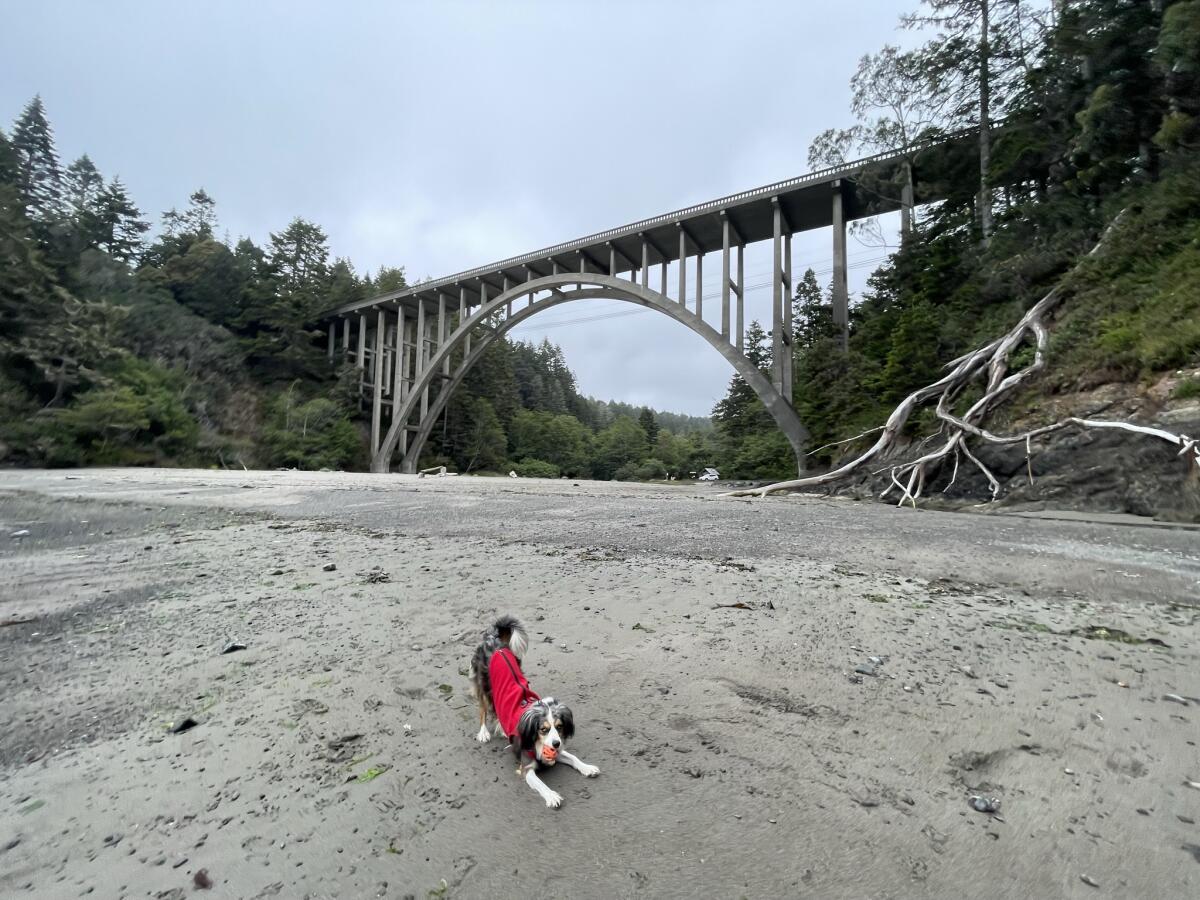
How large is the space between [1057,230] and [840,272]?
7.56m

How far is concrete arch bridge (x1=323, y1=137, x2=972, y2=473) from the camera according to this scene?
20.0m

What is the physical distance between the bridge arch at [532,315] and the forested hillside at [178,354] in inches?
180

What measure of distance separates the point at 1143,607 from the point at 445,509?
7.80 metres

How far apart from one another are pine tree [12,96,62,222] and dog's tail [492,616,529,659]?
5227cm

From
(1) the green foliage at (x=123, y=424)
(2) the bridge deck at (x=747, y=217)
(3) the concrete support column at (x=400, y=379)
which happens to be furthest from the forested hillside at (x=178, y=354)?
(2) the bridge deck at (x=747, y=217)

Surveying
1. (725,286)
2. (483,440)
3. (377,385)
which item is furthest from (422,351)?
(725,286)

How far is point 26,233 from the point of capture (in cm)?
2853

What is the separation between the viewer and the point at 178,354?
115ft

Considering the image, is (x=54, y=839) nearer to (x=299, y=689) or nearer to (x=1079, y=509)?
(x=299, y=689)

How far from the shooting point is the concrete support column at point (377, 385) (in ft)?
123

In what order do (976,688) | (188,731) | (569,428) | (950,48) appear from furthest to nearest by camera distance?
1. (569,428)
2. (950,48)
3. (976,688)
4. (188,731)

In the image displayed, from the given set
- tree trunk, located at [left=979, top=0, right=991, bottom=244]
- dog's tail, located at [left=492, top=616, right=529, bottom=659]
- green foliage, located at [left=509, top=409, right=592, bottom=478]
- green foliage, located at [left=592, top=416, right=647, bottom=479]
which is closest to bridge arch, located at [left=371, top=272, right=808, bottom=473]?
tree trunk, located at [left=979, top=0, right=991, bottom=244]

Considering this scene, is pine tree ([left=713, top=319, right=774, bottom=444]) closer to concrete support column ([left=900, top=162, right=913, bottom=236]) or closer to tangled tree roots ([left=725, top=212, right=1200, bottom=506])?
concrete support column ([left=900, top=162, right=913, bottom=236])

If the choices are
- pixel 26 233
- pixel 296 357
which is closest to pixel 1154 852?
pixel 26 233
